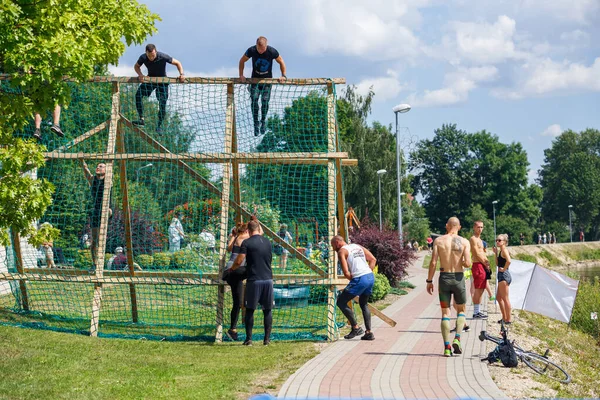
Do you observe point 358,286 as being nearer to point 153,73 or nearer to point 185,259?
point 185,259

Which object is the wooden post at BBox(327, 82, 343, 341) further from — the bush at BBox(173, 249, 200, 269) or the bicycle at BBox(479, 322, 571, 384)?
the bush at BBox(173, 249, 200, 269)

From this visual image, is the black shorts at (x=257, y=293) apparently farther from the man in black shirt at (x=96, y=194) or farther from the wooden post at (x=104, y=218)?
the man in black shirt at (x=96, y=194)

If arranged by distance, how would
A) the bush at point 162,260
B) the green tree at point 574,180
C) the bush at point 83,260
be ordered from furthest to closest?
the green tree at point 574,180 → the bush at point 162,260 → the bush at point 83,260

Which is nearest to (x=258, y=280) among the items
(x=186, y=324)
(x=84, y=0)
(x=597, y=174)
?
(x=186, y=324)

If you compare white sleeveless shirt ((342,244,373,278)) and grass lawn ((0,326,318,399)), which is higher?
white sleeveless shirt ((342,244,373,278))

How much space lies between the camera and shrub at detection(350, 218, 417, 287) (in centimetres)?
2191

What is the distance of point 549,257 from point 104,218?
182 feet

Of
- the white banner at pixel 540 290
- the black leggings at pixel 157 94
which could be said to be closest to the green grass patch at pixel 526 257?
the white banner at pixel 540 290

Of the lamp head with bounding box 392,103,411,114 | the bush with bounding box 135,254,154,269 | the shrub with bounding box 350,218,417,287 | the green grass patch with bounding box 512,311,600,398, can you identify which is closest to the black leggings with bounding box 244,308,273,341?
the green grass patch with bounding box 512,311,600,398

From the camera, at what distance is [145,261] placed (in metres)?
14.9

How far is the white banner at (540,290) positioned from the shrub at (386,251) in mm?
7202

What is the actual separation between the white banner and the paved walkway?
76.3 inches

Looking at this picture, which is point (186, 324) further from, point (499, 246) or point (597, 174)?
point (597, 174)

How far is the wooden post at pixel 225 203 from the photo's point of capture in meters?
11.8
